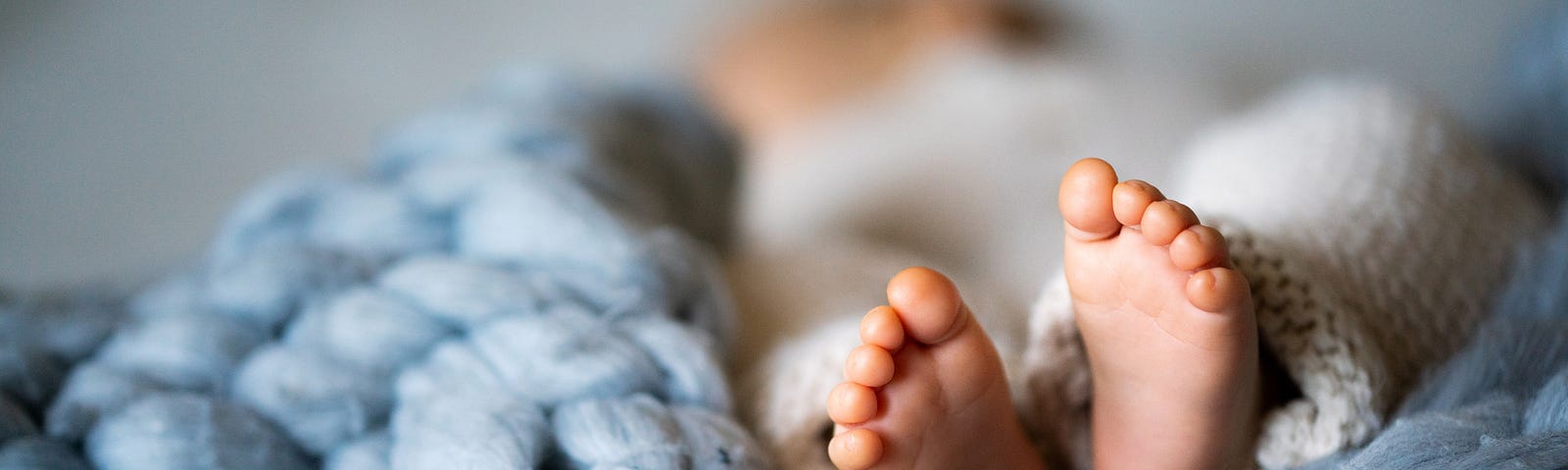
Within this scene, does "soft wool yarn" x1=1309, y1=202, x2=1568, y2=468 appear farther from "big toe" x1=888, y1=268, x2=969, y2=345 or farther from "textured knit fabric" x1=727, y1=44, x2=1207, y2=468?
"textured knit fabric" x1=727, y1=44, x2=1207, y2=468

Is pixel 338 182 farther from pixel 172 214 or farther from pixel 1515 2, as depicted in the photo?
pixel 1515 2

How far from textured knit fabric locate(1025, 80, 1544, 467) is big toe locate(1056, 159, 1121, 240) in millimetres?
92

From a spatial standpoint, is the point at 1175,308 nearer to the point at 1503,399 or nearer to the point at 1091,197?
the point at 1091,197

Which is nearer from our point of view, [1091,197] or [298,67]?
[1091,197]

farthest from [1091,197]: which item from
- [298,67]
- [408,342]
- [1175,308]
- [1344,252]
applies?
[298,67]

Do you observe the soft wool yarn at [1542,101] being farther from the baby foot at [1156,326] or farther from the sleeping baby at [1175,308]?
the baby foot at [1156,326]

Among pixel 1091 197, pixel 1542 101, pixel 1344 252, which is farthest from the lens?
pixel 1542 101

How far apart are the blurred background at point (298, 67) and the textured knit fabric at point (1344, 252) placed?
455 millimetres

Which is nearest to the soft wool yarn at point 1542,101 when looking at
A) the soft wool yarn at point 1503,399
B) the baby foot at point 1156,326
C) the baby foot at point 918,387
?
the soft wool yarn at point 1503,399

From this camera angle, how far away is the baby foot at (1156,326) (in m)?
0.37

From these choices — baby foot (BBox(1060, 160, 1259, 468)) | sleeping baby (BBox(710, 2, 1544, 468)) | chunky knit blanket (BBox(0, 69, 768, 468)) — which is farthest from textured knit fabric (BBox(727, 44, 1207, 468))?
baby foot (BBox(1060, 160, 1259, 468))

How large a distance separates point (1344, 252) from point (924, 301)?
0.26m

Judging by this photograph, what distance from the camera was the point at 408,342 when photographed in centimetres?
52

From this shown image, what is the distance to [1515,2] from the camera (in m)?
1.39
